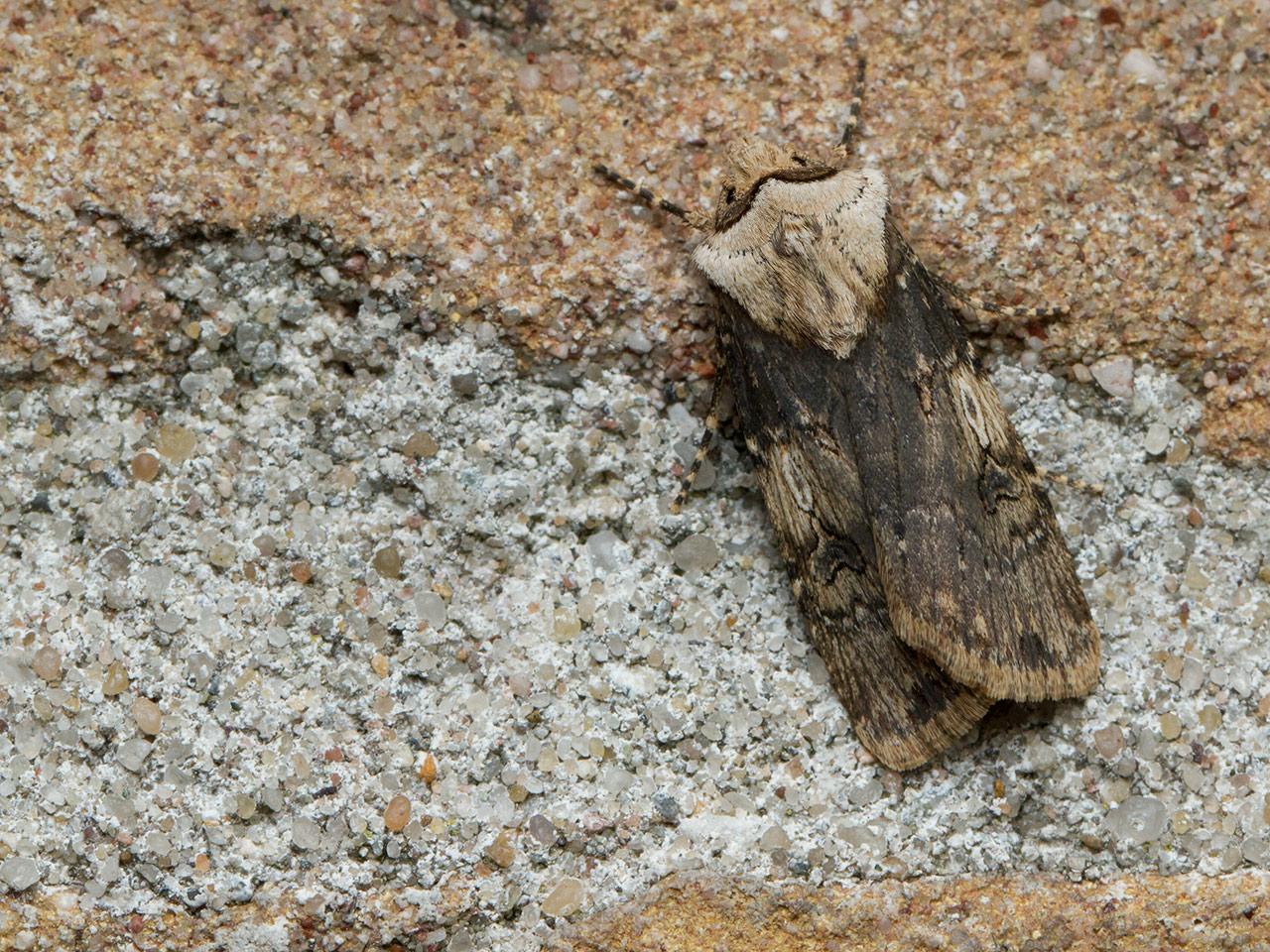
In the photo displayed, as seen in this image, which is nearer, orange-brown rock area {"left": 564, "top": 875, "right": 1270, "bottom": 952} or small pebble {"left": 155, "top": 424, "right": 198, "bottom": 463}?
orange-brown rock area {"left": 564, "top": 875, "right": 1270, "bottom": 952}

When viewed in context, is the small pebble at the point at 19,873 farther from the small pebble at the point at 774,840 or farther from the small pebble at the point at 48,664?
the small pebble at the point at 774,840

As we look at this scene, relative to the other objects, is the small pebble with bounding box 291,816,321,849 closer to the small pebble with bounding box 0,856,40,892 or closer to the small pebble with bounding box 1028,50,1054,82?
the small pebble with bounding box 0,856,40,892

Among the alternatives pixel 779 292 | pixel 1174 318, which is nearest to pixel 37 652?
pixel 779 292

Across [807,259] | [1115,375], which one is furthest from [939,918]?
[807,259]

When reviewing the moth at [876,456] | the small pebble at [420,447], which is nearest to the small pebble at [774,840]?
the moth at [876,456]

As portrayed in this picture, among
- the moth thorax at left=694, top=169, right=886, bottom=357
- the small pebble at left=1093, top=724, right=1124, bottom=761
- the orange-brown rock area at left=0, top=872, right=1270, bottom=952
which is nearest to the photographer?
the orange-brown rock area at left=0, top=872, right=1270, bottom=952

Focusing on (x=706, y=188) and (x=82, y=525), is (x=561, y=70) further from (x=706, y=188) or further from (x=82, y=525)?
(x=82, y=525)

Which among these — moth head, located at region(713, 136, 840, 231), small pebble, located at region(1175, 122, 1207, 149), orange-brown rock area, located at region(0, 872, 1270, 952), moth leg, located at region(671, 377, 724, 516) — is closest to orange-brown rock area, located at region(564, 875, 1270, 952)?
orange-brown rock area, located at region(0, 872, 1270, 952)
